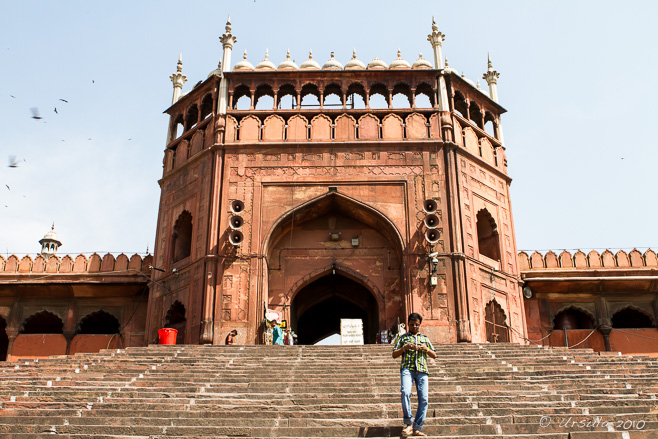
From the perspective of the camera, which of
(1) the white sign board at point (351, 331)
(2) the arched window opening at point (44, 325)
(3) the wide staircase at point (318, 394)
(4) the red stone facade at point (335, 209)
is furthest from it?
(2) the arched window opening at point (44, 325)

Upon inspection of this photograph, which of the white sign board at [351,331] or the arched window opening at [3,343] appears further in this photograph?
the arched window opening at [3,343]

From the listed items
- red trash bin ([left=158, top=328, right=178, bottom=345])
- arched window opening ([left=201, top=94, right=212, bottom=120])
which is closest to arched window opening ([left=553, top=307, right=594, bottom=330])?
red trash bin ([left=158, top=328, right=178, bottom=345])

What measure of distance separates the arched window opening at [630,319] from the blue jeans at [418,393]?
14.8 meters

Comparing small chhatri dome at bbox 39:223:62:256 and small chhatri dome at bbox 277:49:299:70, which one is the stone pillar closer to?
small chhatri dome at bbox 277:49:299:70

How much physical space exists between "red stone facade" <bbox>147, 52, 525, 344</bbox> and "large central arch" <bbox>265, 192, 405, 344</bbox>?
34 millimetres

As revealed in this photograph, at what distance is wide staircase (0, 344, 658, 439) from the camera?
8047mm

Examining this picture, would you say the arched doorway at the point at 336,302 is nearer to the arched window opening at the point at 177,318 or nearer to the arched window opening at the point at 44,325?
the arched window opening at the point at 177,318

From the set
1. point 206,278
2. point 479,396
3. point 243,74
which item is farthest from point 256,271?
point 479,396

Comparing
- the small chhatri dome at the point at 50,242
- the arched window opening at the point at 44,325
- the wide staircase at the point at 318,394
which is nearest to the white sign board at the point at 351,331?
the wide staircase at the point at 318,394

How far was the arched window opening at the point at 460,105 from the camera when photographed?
788 inches

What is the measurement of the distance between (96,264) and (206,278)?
502cm

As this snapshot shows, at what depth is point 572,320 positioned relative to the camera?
2056 cm

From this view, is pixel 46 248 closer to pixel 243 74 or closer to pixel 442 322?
pixel 243 74

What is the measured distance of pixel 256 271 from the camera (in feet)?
56.1
